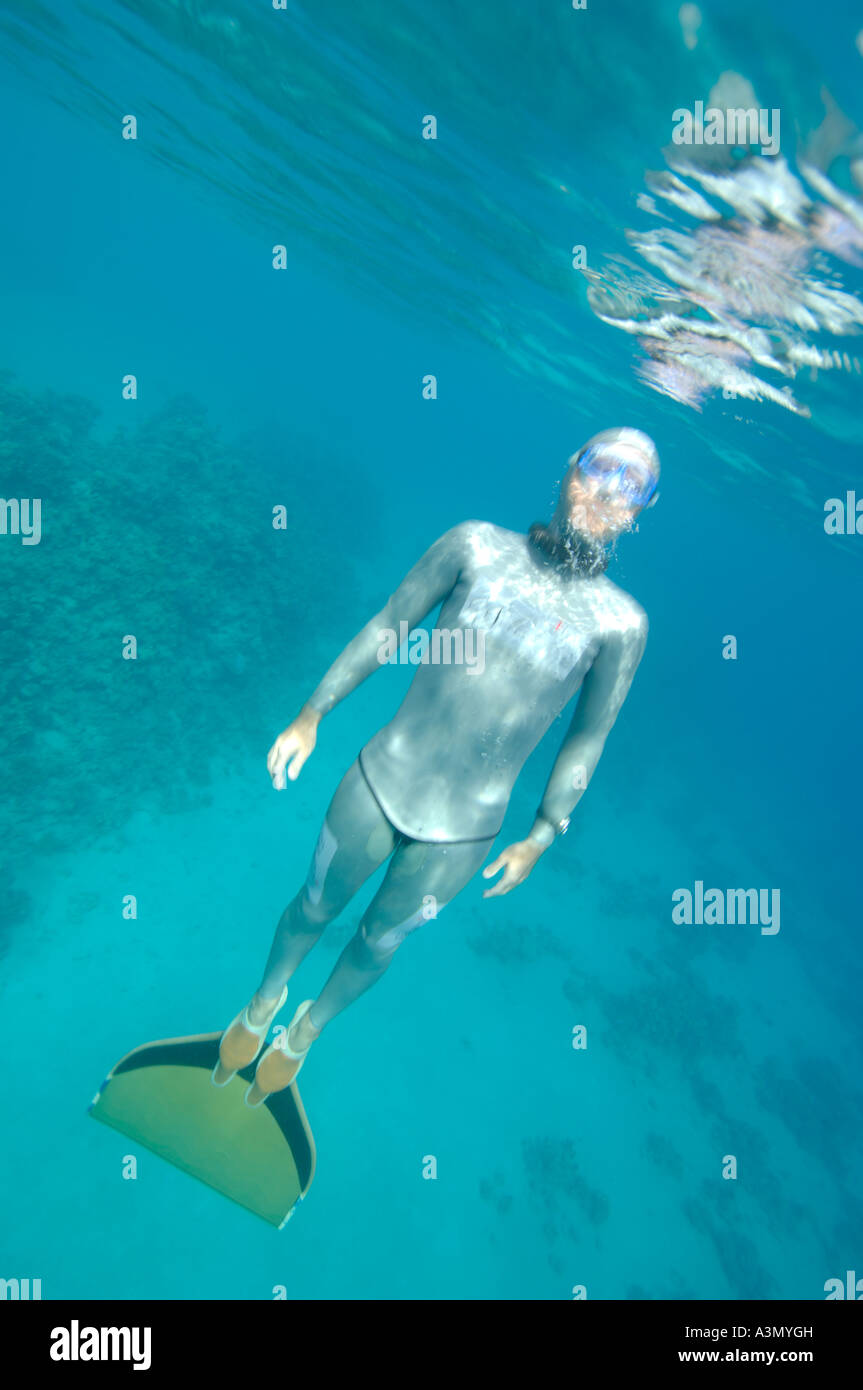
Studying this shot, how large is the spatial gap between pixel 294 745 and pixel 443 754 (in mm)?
694

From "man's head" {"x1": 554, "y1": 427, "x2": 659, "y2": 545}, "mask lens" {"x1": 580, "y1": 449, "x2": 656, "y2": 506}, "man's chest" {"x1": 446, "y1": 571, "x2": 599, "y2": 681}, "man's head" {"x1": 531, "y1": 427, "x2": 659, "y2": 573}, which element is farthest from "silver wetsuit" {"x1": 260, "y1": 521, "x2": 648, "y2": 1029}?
"mask lens" {"x1": 580, "y1": 449, "x2": 656, "y2": 506}

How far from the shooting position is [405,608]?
2.85 metres

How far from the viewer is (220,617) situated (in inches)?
509

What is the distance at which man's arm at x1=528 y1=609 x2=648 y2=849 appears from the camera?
2.73 m

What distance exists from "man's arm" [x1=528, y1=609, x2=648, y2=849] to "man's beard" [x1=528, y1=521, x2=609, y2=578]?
318mm

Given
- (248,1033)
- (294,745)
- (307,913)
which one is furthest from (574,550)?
(248,1033)

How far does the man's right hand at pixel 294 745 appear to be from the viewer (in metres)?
2.73

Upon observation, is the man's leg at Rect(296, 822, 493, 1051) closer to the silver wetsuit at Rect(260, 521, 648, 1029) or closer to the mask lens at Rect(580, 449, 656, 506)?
the silver wetsuit at Rect(260, 521, 648, 1029)

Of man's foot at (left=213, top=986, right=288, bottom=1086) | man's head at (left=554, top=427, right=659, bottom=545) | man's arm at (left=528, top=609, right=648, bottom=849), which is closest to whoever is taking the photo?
man's head at (left=554, top=427, right=659, bottom=545)

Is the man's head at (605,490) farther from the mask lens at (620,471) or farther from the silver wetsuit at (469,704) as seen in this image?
the silver wetsuit at (469,704)

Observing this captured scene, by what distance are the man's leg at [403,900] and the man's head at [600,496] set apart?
1439 mm

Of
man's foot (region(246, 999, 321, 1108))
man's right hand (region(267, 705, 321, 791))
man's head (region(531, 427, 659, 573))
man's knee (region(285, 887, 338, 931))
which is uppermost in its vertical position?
man's head (region(531, 427, 659, 573))

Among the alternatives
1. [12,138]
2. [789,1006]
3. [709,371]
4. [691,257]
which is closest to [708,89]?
[691,257]

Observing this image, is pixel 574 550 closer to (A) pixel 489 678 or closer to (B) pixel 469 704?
(A) pixel 489 678
